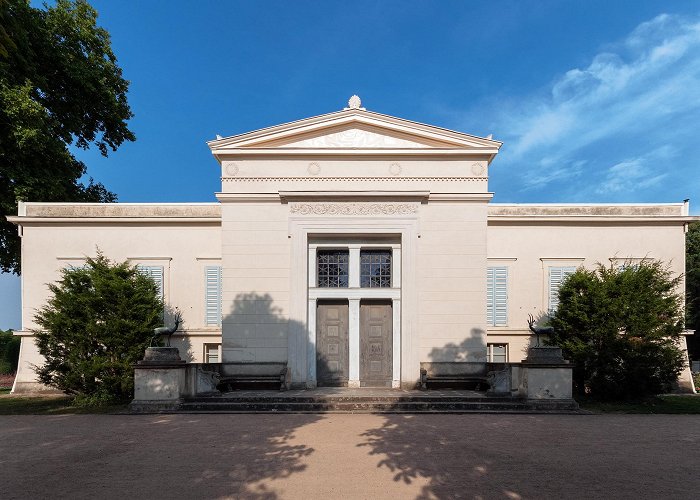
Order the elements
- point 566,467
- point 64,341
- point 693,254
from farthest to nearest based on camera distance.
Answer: point 693,254
point 64,341
point 566,467

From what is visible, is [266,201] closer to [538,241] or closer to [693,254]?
[538,241]

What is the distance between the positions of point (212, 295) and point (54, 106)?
1038cm

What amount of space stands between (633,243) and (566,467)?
34.4ft

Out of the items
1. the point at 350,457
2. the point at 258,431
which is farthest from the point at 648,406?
the point at 258,431

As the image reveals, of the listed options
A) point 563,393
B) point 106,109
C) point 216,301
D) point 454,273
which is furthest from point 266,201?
point 106,109

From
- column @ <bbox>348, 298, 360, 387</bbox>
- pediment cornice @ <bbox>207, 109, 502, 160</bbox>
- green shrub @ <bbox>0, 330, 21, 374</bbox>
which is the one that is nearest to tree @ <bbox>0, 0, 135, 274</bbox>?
green shrub @ <bbox>0, 330, 21, 374</bbox>

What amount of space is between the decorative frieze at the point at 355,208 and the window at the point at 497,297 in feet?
13.2

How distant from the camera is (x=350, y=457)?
6.04 meters

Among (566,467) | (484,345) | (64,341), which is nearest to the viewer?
(566,467)

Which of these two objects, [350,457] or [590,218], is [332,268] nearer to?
[350,457]

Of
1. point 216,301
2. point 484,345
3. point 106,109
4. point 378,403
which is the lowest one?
point 378,403

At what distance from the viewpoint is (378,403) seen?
9320mm

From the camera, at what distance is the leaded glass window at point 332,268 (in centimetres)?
1202

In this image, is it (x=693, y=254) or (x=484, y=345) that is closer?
(x=484, y=345)
